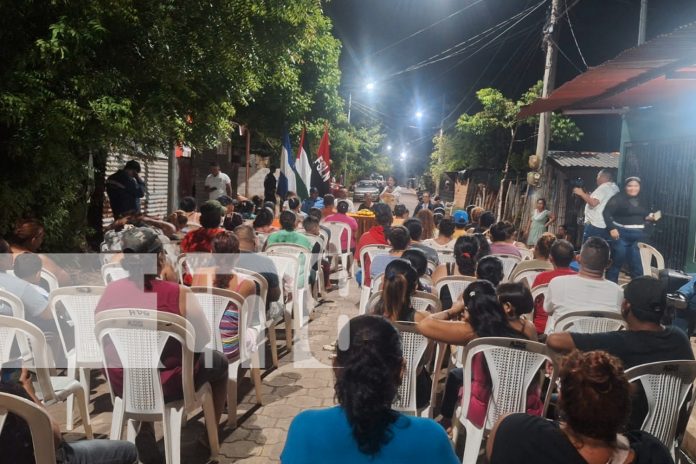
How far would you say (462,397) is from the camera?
3350mm

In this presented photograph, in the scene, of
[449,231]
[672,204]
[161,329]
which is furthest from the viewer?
[672,204]

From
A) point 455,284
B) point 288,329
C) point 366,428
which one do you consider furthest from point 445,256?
point 366,428

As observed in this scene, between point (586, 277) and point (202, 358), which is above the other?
point (586, 277)

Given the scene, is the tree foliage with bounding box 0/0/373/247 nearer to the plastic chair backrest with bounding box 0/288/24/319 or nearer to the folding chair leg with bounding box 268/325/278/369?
the plastic chair backrest with bounding box 0/288/24/319

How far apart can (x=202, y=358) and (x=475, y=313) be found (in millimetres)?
1721

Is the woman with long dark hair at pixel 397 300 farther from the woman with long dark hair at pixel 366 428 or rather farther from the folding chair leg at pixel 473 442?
the woman with long dark hair at pixel 366 428

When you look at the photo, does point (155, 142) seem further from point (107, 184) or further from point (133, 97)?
point (107, 184)

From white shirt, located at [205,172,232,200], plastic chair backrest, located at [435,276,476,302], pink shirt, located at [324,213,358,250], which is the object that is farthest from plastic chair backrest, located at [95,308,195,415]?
white shirt, located at [205,172,232,200]

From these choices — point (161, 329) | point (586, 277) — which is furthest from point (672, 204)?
point (161, 329)

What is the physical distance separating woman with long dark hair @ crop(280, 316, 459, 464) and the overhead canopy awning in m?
4.61

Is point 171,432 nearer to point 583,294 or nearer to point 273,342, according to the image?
point 273,342

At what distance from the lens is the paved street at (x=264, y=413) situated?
3.65 m

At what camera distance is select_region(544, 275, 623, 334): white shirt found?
4105 millimetres

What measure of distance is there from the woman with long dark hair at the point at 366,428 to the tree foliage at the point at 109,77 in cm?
448
